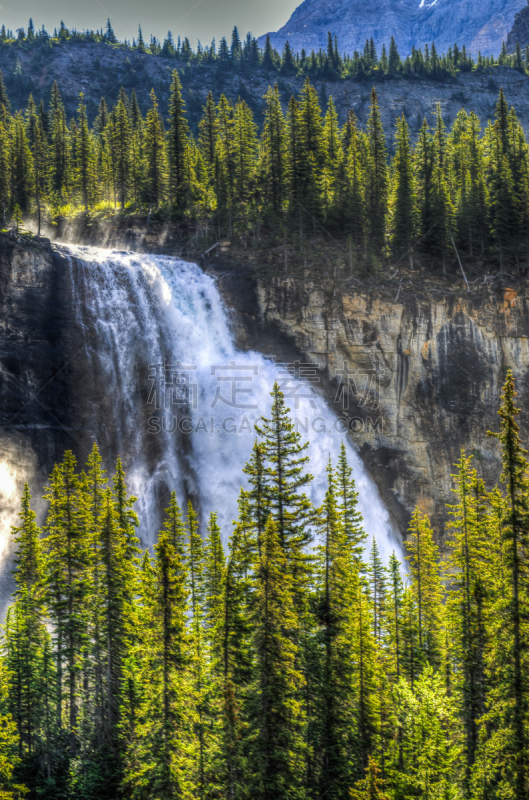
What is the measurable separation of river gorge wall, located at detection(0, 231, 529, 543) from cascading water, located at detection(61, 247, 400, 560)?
4.66 feet

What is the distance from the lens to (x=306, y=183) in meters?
59.8

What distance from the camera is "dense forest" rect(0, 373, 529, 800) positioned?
19.0 meters

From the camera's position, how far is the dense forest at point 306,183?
56.8 metres

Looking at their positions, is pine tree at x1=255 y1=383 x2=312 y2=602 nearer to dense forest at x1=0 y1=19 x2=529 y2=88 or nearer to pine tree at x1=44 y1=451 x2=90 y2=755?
pine tree at x1=44 y1=451 x2=90 y2=755

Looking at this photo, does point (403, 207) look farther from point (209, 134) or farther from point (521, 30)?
point (521, 30)

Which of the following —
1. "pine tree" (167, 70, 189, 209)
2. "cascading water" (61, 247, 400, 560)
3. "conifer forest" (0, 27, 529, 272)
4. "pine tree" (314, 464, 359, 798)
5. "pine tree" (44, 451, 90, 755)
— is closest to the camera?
"pine tree" (314, 464, 359, 798)

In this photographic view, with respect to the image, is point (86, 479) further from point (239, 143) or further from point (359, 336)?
point (239, 143)

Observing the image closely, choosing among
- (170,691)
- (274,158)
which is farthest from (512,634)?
(274,158)

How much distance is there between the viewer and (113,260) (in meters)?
49.2

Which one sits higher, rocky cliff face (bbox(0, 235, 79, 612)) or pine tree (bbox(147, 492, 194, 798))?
rocky cliff face (bbox(0, 235, 79, 612))

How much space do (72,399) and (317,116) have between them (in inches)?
1558

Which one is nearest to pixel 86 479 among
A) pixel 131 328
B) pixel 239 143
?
pixel 131 328

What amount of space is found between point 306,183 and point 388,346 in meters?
19.7

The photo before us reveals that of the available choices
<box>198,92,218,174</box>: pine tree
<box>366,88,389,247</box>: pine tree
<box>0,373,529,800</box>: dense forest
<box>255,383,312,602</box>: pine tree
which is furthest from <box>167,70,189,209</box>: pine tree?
<box>255,383,312,602</box>: pine tree
